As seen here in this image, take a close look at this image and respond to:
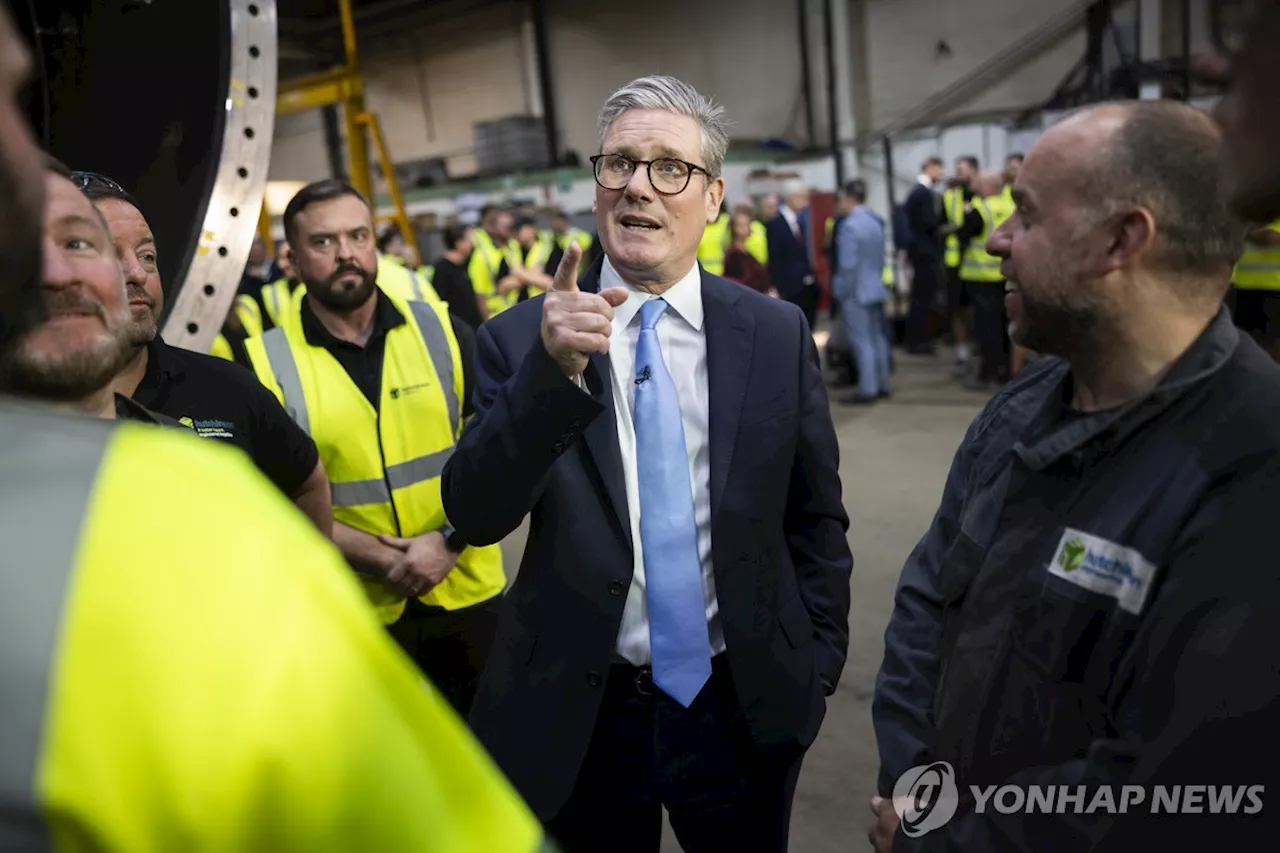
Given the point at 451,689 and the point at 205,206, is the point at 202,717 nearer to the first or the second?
the point at 205,206

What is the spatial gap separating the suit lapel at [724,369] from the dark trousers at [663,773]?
32 cm

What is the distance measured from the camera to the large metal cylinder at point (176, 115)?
190cm

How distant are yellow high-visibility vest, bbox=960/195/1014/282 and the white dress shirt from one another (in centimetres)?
590

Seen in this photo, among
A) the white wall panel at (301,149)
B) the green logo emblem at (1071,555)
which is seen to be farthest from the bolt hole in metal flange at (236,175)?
the white wall panel at (301,149)

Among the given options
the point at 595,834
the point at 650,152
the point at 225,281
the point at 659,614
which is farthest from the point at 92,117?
the point at 595,834

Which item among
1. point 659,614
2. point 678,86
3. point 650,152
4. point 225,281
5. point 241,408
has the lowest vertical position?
point 659,614

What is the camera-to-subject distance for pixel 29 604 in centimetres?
40

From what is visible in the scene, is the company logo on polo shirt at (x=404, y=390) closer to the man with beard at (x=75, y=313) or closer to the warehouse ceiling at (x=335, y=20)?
the man with beard at (x=75, y=313)

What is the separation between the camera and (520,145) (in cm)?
1544

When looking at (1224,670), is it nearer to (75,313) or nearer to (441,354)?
(75,313)

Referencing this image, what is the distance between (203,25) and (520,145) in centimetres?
1404

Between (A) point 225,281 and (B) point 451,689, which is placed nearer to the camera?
(A) point 225,281

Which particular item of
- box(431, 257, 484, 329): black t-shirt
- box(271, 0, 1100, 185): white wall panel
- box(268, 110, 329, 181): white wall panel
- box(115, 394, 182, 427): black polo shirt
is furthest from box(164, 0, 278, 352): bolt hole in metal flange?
box(268, 110, 329, 181): white wall panel

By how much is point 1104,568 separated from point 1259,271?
11.8ft
